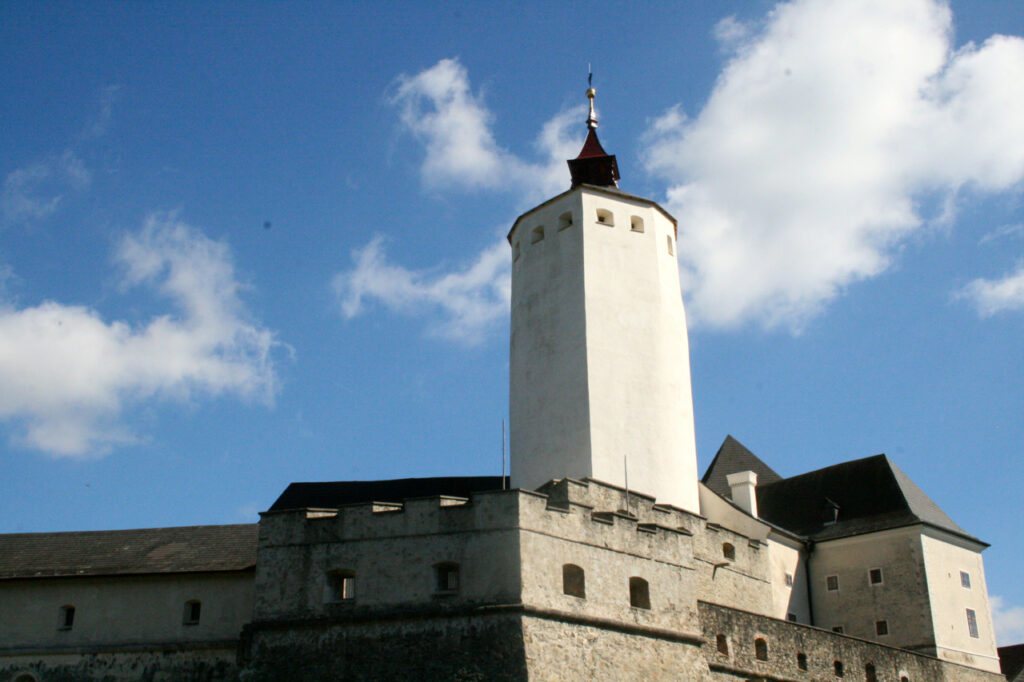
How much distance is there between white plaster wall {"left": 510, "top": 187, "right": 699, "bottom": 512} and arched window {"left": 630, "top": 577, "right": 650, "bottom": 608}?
4.51m

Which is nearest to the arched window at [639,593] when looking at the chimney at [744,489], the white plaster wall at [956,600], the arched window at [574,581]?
the arched window at [574,581]

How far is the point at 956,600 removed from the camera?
106 ft

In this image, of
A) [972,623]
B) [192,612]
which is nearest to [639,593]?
[192,612]

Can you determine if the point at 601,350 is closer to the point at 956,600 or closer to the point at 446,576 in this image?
the point at 446,576

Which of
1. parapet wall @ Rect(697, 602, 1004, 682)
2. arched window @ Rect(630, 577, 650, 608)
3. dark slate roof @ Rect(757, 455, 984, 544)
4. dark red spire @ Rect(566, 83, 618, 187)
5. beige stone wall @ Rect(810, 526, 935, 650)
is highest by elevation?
dark red spire @ Rect(566, 83, 618, 187)

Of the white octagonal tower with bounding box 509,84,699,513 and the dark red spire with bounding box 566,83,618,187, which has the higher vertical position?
the dark red spire with bounding box 566,83,618,187

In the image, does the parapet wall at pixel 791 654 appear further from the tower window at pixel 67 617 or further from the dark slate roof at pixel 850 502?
the tower window at pixel 67 617

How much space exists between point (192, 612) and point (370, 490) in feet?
29.9

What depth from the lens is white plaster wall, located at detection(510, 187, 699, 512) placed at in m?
28.5

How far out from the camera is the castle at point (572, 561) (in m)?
22.0

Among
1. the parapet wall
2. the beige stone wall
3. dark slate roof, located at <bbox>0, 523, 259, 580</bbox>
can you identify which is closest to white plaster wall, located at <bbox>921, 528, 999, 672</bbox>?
the beige stone wall

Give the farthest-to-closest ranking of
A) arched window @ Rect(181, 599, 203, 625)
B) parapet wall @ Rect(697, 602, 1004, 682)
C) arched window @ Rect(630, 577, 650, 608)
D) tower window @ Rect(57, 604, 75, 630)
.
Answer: tower window @ Rect(57, 604, 75, 630)
arched window @ Rect(181, 599, 203, 625)
parapet wall @ Rect(697, 602, 1004, 682)
arched window @ Rect(630, 577, 650, 608)

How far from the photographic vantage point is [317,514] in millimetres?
23578

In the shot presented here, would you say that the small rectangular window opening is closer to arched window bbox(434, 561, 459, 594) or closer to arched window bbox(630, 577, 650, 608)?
arched window bbox(434, 561, 459, 594)
